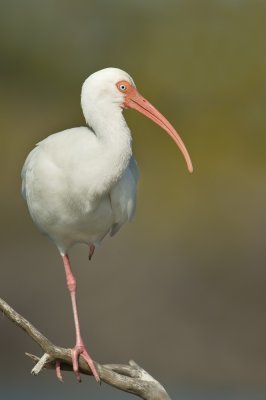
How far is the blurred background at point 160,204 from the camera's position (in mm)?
16297

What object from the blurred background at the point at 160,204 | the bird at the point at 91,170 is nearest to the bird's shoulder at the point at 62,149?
the bird at the point at 91,170

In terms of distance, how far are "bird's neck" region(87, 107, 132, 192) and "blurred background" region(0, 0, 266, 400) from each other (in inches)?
261

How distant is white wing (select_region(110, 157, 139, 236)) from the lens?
941cm

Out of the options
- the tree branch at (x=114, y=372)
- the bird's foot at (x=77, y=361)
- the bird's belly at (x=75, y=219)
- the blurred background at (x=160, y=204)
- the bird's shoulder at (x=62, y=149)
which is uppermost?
the blurred background at (x=160, y=204)

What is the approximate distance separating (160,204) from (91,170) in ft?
36.8

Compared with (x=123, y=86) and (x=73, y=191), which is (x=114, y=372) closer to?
(x=73, y=191)

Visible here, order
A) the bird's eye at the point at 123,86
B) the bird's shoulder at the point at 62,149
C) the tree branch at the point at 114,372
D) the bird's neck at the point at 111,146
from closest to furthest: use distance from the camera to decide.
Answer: the tree branch at the point at 114,372 → the bird's neck at the point at 111,146 → the bird's shoulder at the point at 62,149 → the bird's eye at the point at 123,86

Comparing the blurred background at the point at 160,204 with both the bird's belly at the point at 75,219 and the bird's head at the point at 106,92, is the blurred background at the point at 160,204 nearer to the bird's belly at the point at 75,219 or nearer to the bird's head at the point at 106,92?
the bird's belly at the point at 75,219

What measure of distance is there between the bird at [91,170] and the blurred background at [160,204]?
6.12 m

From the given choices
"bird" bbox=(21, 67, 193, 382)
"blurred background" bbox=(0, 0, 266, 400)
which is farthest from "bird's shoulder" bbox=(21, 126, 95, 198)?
"blurred background" bbox=(0, 0, 266, 400)

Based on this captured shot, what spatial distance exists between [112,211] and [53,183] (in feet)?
1.74

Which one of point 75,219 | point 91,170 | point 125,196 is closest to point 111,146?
point 91,170

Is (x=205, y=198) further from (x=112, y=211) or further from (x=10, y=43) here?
(x=112, y=211)

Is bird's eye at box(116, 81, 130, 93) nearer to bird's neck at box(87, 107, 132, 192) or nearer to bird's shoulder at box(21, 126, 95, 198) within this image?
bird's neck at box(87, 107, 132, 192)
